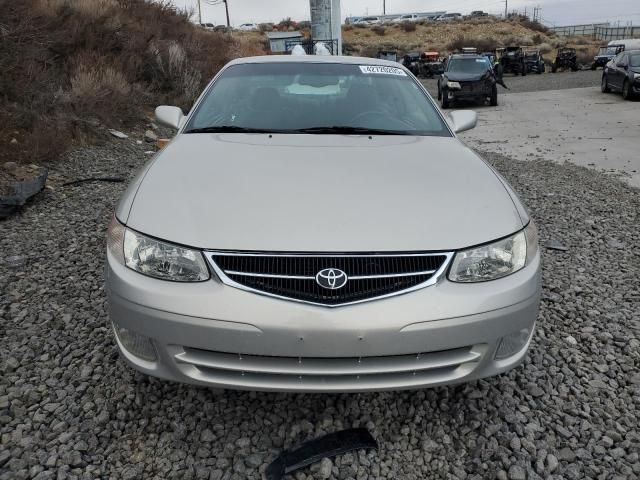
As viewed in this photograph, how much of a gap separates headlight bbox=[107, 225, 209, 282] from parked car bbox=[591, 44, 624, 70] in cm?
3656

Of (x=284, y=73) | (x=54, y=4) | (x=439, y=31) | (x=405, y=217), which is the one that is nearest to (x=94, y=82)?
(x=54, y=4)

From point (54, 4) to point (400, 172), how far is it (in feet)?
37.7

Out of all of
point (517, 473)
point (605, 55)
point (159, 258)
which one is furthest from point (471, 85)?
point (605, 55)

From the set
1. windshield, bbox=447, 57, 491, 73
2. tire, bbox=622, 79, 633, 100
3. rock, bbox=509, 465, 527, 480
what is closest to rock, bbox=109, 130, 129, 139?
rock, bbox=509, 465, 527, 480

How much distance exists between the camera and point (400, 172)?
8.15 feet

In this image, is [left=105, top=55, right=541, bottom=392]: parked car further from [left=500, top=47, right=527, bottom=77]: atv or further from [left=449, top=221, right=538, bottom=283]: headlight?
[left=500, top=47, right=527, bottom=77]: atv

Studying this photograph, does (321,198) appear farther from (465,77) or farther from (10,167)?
(465,77)

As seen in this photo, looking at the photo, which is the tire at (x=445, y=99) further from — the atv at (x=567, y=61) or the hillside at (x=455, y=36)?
the hillside at (x=455, y=36)

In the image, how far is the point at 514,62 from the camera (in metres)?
32.5

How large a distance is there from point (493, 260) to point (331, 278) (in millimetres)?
657

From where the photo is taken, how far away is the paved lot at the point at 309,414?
6.75 feet

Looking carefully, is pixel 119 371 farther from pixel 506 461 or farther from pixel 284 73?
pixel 284 73

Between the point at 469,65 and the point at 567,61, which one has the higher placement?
the point at 469,65

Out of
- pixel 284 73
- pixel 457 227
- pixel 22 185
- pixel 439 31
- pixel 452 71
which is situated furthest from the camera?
pixel 439 31
